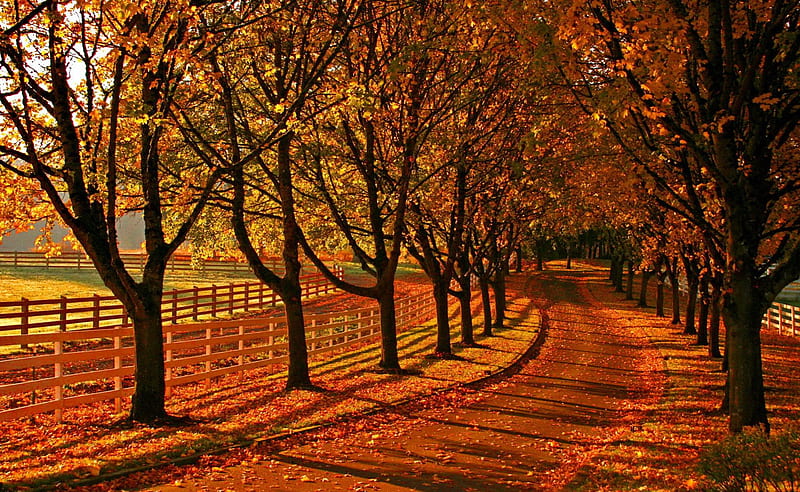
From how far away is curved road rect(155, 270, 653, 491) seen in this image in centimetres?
796

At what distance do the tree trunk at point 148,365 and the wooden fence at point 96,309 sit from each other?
2666 mm

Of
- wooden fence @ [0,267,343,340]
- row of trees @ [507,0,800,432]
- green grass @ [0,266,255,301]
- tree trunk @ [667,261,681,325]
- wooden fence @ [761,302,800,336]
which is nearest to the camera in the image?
row of trees @ [507,0,800,432]

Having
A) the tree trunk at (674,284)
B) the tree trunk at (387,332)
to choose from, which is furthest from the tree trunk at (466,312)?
the tree trunk at (674,284)

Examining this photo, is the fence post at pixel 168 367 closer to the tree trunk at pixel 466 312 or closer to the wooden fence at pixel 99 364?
the wooden fence at pixel 99 364

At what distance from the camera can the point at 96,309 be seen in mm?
21844

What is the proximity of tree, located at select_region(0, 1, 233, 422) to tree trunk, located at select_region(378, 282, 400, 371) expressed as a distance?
21.7ft

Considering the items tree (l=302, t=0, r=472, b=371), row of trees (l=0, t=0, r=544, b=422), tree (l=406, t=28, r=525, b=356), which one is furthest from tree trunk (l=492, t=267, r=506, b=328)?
tree (l=302, t=0, r=472, b=371)

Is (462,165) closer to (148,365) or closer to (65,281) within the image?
(148,365)

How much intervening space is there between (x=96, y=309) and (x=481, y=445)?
16.3 metres

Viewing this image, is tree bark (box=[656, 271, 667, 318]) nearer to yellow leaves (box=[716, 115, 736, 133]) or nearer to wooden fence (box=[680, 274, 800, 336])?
wooden fence (box=[680, 274, 800, 336])

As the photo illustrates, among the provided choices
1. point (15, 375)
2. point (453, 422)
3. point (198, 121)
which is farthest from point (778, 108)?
point (15, 375)

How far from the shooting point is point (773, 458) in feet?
16.2

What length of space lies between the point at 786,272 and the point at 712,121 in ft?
7.87

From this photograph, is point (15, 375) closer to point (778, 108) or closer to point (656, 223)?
point (778, 108)
